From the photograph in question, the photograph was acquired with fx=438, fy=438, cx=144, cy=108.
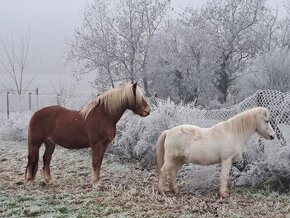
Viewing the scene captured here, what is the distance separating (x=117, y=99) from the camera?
247 inches

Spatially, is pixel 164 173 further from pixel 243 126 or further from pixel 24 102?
pixel 24 102

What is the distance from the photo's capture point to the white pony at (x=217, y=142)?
557 cm

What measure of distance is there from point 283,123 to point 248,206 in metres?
1.94

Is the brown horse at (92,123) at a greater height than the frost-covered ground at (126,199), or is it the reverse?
the brown horse at (92,123)

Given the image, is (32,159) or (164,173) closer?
(164,173)

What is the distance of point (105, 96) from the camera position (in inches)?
249

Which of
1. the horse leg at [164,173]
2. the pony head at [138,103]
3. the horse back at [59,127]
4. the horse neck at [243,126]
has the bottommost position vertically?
the horse leg at [164,173]

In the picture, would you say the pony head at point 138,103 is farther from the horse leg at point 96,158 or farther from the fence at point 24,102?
the fence at point 24,102

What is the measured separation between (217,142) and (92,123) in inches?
71.5

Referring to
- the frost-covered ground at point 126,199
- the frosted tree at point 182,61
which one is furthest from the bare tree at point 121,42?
the frost-covered ground at point 126,199

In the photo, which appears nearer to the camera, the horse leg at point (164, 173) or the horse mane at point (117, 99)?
the horse leg at point (164, 173)

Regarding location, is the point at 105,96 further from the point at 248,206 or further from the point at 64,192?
the point at 248,206

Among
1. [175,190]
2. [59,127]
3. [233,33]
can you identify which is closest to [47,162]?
[59,127]

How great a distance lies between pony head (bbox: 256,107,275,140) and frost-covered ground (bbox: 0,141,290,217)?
2.64 ft
